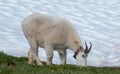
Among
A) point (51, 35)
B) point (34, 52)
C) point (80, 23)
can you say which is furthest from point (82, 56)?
point (80, 23)

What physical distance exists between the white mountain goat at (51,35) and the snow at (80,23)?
5064 millimetres

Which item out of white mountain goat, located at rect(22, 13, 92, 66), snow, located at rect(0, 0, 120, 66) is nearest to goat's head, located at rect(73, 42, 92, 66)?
white mountain goat, located at rect(22, 13, 92, 66)

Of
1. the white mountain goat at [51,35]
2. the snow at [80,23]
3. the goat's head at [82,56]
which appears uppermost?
the snow at [80,23]

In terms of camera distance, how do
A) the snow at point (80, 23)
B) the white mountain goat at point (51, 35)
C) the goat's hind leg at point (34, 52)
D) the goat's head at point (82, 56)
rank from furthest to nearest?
the snow at point (80, 23), the goat's hind leg at point (34, 52), the white mountain goat at point (51, 35), the goat's head at point (82, 56)

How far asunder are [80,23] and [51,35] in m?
15.5

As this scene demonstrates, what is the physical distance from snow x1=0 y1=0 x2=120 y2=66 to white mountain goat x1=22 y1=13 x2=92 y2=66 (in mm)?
5064

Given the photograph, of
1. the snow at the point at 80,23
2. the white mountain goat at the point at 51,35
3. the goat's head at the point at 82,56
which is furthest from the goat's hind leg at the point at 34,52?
the snow at the point at 80,23

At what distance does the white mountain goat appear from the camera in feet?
47.5

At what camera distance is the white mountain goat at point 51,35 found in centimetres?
1449

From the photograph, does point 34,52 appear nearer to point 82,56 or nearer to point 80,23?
point 82,56

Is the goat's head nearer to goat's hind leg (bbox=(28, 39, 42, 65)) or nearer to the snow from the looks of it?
goat's hind leg (bbox=(28, 39, 42, 65))

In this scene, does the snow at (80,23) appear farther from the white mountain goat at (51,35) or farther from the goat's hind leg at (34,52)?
the white mountain goat at (51,35)

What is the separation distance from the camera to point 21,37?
24.5 meters

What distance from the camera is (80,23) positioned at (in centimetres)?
2988
